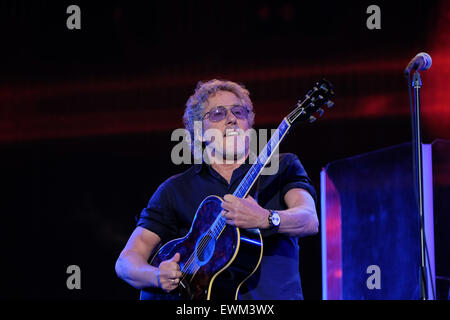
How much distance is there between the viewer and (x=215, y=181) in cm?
306

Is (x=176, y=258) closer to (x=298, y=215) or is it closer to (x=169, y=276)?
(x=169, y=276)

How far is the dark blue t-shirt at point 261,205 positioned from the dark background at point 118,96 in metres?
1.39

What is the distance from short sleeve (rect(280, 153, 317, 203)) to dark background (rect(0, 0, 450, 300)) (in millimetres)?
1387

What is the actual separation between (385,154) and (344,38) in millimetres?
1068

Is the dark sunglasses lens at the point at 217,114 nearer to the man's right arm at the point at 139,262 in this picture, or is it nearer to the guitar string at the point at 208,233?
the guitar string at the point at 208,233

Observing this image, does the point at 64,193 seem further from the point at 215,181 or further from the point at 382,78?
the point at 382,78

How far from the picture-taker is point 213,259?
8.75ft

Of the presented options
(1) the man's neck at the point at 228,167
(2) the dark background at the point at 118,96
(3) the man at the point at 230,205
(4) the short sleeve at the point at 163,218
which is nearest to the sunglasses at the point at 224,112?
(3) the man at the point at 230,205

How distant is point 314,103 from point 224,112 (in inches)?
24.9

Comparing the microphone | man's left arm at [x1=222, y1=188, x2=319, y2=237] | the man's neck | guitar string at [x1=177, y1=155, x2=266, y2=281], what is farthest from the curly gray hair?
the microphone

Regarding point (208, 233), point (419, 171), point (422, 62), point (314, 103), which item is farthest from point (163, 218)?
point (422, 62)

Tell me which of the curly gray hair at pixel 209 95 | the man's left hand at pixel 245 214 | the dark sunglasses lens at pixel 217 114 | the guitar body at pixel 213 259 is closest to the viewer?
the man's left hand at pixel 245 214

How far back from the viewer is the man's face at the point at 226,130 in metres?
3.06
